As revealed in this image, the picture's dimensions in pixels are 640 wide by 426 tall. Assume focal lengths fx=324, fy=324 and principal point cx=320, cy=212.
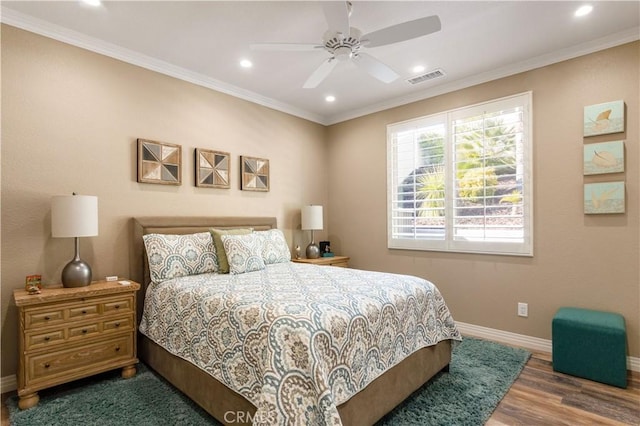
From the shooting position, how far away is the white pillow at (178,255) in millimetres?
2900

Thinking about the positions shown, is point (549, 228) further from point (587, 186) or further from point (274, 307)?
point (274, 307)

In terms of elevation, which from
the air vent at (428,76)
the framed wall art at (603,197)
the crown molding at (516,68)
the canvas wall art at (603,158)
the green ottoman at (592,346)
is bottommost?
the green ottoman at (592,346)

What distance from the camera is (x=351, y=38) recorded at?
2402mm

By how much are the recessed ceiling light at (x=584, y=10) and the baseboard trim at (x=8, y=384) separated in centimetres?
524

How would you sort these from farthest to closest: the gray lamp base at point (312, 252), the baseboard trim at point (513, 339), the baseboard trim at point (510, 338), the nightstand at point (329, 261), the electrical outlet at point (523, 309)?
the gray lamp base at point (312, 252)
the nightstand at point (329, 261)
the electrical outlet at point (523, 309)
the baseboard trim at point (510, 338)
the baseboard trim at point (513, 339)

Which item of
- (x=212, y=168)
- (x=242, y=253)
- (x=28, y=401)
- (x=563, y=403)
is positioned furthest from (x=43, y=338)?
(x=563, y=403)

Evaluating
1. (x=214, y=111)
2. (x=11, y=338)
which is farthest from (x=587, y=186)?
(x=11, y=338)

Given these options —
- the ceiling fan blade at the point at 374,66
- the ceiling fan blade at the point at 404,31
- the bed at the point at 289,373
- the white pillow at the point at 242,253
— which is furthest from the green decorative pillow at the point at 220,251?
the ceiling fan blade at the point at 404,31

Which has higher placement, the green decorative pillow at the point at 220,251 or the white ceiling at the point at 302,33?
the white ceiling at the point at 302,33

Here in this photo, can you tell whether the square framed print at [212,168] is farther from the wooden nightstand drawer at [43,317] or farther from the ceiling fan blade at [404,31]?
the ceiling fan blade at [404,31]

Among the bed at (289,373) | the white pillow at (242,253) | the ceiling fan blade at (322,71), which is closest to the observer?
the bed at (289,373)

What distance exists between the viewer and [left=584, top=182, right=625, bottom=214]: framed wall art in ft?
9.32

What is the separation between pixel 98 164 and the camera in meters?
2.98

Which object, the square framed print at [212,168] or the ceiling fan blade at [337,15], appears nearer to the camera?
the ceiling fan blade at [337,15]
